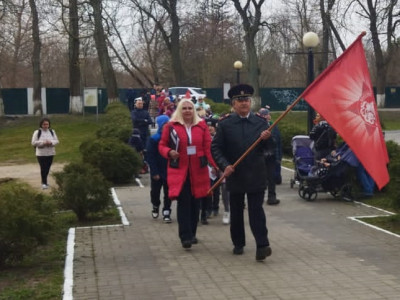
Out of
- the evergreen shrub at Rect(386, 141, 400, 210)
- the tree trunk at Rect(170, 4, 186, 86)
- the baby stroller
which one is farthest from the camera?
the tree trunk at Rect(170, 4, 186, 86)

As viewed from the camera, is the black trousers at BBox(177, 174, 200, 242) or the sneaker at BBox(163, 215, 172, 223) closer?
the black trousers at BBox(177, 174, 200, 242)

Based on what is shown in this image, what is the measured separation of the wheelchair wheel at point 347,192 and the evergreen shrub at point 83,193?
13.9 feet

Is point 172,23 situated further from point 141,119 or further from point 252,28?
point 141,119

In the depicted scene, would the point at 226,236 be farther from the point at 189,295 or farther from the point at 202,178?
the point at 189,295

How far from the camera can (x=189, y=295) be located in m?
5.72

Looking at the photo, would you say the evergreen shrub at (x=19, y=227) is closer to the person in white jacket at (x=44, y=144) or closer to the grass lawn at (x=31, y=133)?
the person in white jacket at (x=44, y=144)

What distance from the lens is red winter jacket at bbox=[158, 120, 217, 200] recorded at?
749 cm

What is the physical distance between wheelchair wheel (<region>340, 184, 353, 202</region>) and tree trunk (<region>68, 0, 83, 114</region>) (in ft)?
79.1

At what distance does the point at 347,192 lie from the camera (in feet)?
37.8

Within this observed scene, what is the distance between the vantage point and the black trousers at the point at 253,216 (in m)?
6.85

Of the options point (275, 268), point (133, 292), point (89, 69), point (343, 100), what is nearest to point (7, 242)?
point (133, 292)

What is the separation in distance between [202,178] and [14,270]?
2340mm

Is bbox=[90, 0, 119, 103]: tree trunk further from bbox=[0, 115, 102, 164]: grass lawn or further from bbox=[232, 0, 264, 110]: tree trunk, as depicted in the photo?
bbox=[232, 0, 264, 110]: tree trunk

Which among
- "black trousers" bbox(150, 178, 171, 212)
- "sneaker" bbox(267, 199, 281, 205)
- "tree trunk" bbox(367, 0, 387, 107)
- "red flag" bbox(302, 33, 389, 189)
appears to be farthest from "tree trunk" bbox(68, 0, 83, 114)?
"red flag" bbox(302, 33, 389, 189)
